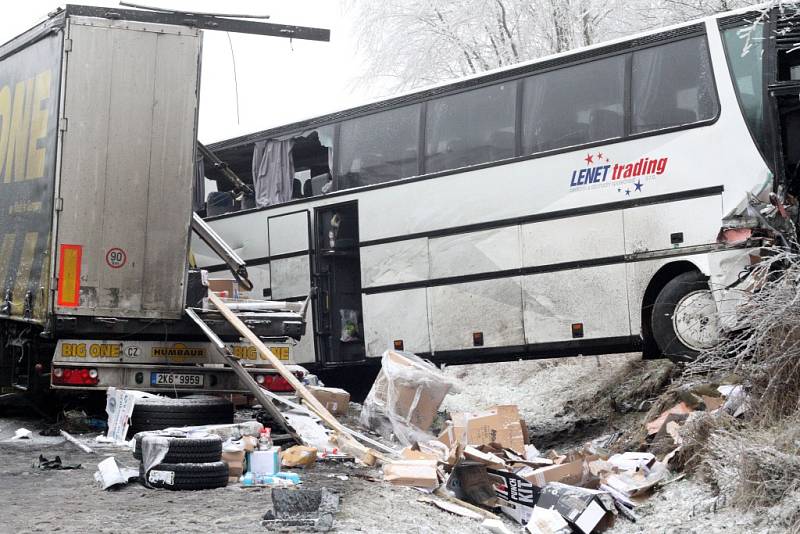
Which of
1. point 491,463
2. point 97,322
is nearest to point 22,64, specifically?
point 97,322

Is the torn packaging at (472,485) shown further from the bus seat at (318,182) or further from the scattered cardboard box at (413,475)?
the bus seat at (318,182)

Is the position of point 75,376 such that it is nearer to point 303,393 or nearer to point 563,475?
point 303,393

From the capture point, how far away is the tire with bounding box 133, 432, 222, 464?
280 inches

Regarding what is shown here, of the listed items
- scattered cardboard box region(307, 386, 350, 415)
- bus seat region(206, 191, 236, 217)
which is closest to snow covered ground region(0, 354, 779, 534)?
scattered cardboard box region(307, 386, 350, 415)

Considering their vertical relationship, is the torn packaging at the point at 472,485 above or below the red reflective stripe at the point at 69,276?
below

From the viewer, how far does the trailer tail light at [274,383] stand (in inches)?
406

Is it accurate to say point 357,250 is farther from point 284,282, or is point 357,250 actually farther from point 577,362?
point 577,362

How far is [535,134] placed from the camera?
39.7 feet

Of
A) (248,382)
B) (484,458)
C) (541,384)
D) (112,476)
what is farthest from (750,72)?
(541,384)

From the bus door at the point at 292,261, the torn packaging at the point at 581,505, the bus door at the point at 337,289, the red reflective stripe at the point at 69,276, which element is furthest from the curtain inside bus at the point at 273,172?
the torn packaging at the point at 581,505

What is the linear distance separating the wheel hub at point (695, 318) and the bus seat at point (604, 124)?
186 centimetres

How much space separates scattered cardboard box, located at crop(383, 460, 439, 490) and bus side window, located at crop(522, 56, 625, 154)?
486cm

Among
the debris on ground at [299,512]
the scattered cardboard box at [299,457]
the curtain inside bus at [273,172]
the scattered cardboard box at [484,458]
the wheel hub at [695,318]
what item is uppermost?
the curtain inside bus at [273,172]

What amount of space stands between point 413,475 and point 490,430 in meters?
2.13
